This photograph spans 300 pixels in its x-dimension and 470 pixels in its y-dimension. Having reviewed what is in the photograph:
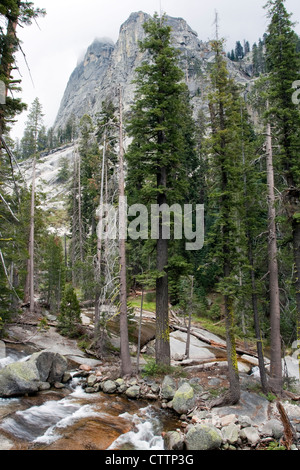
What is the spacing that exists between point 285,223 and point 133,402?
34.2ft

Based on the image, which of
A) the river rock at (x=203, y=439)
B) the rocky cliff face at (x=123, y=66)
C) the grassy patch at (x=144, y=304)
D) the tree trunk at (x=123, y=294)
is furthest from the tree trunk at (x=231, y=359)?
the rocky cliff face at (x=123, y=66)

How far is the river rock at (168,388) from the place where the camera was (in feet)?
36.1

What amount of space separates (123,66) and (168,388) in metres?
146

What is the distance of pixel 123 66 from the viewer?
129 m

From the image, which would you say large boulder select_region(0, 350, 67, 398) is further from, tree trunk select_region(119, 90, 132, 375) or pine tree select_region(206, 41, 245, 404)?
pine tree select_region(206, 41, 245, 404)

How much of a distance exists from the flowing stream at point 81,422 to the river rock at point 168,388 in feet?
2.49

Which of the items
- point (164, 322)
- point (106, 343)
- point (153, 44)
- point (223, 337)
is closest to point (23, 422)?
point (164, 322)

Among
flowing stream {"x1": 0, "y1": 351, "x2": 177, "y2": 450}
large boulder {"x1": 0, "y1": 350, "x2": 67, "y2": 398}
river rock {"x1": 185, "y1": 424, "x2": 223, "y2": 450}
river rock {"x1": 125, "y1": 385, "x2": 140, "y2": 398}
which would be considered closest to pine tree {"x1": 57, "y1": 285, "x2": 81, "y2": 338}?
large boulder {"x1": 0, "y1": 350, "x2": 67, "y2": 398}

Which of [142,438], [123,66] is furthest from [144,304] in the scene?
[123,66]

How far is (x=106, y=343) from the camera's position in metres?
17.5

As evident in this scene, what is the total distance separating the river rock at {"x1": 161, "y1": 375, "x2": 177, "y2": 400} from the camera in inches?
433

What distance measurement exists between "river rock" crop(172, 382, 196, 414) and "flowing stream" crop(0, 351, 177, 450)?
1.48ft

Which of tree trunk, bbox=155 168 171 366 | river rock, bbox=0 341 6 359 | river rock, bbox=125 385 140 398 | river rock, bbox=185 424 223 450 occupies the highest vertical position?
tree trunk, bbox=155 168 171 366

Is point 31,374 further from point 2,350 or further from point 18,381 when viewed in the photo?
point 2,350
